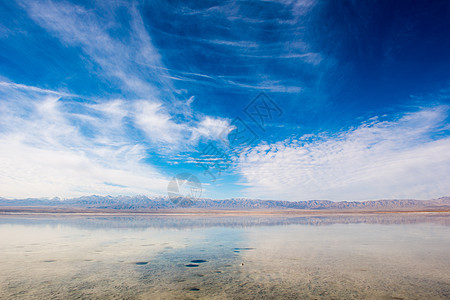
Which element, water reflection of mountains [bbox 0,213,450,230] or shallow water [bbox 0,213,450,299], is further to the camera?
water reflection of mountains [bbox 0,213,450,230]

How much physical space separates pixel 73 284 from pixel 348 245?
49.4ft

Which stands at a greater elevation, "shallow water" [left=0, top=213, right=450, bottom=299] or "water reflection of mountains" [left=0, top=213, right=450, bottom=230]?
"water reflection of mountains" [left=0, top=213, right=450, bottom=230]

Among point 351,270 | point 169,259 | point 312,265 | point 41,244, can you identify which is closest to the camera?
point 351,270

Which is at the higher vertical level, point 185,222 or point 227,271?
point 185,222

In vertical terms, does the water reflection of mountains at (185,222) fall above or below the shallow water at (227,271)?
above

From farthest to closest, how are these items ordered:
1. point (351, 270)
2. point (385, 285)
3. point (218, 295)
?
point (351, 270), point (385, 285), point (218, 295)

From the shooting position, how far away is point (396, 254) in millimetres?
12102

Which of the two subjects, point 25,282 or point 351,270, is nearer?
point 25,282

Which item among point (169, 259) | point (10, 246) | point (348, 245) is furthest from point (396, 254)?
point (10, 246)

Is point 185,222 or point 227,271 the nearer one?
point 227,271

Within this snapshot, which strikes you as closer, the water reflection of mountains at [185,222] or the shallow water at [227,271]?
the shallow water at [227,271]

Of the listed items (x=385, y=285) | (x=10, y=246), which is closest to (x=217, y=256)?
(x=385, y=285)

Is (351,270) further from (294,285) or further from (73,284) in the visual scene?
(73,284)

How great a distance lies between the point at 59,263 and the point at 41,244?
262 inches
